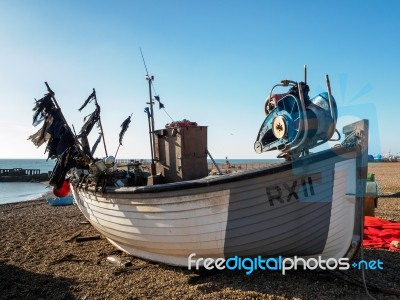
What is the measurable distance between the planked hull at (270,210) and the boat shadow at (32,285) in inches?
85.8

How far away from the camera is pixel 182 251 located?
615cm

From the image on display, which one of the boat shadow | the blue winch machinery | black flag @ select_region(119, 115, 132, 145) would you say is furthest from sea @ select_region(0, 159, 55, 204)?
the blue winch machinery

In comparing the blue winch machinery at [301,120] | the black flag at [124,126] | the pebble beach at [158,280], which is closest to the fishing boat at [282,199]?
the blue winch machinery at [301,120]

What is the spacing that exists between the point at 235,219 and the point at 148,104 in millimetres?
5680

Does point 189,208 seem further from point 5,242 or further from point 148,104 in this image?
point 5,242

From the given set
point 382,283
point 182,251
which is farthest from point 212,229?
point 382,283

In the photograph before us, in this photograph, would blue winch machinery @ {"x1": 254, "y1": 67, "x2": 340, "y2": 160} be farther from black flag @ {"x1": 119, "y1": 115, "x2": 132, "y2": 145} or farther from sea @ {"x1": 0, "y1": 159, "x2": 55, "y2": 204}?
sea @ {"x1": 0, "y1": 159, "x2": 55, "y2": 204}

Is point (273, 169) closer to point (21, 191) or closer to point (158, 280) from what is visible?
point (158, 280)

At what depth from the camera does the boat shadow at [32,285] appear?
226 inches

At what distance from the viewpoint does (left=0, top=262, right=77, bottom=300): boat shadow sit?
5730mm

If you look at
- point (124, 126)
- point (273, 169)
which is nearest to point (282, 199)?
point (273, 169)

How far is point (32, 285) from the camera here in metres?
6.25

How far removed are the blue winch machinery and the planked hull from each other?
29 cm

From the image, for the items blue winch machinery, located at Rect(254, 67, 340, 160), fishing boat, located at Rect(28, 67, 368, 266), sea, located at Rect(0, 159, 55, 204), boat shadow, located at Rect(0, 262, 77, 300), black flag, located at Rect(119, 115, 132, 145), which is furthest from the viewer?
sea, located at Rect(0, 159, 55, 204)
